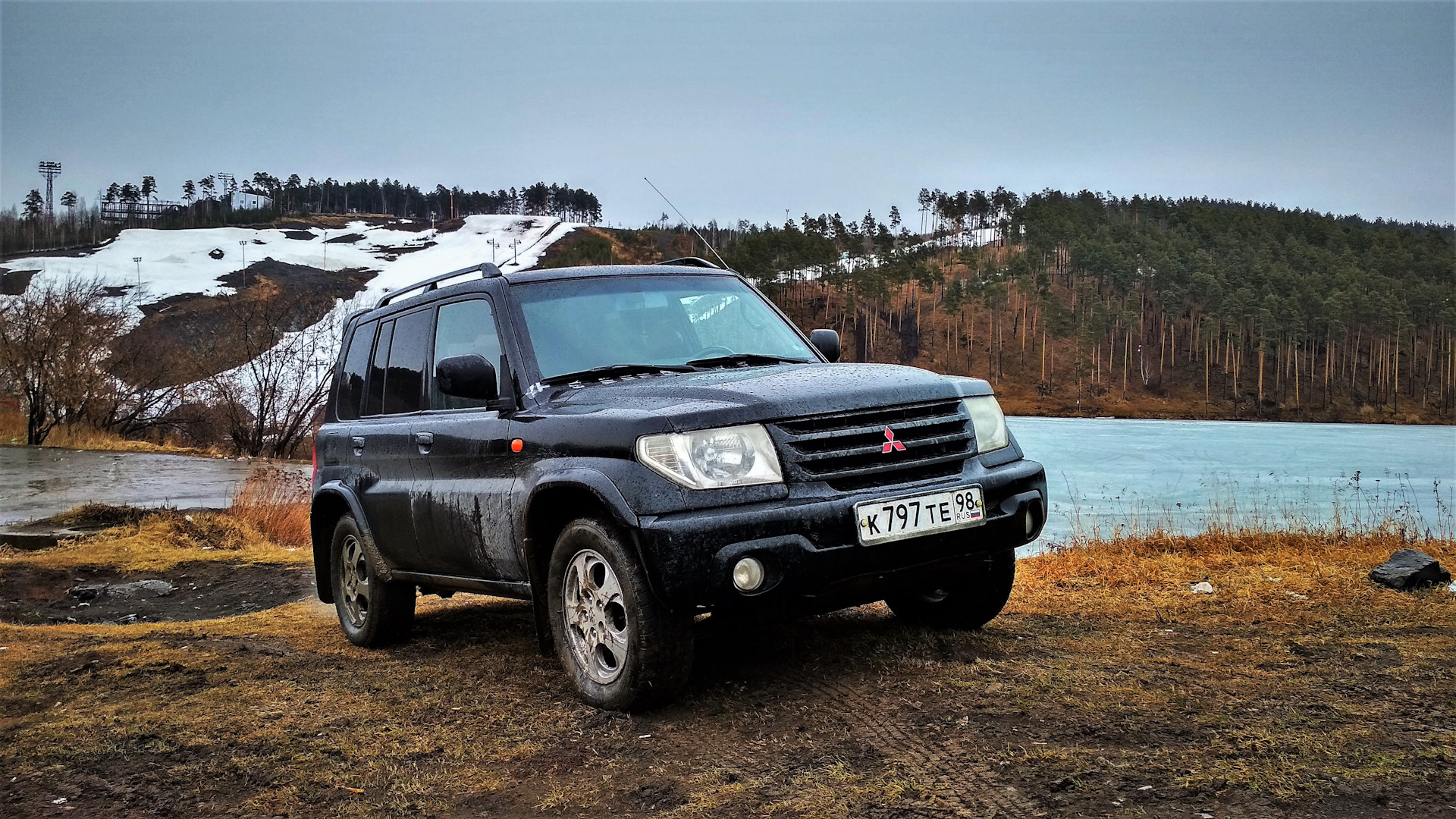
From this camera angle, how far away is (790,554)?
4.21m

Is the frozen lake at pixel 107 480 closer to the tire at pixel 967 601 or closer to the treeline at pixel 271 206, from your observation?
the tire at pixel 967 601

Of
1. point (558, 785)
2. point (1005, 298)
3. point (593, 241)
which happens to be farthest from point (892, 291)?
point (558, 785)

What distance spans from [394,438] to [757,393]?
2519 millimetres

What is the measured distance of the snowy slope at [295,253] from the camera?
117875 mm

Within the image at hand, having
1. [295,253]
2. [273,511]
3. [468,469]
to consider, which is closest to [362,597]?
[468,469]

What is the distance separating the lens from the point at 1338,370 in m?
107

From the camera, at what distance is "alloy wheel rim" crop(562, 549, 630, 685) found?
178 inches

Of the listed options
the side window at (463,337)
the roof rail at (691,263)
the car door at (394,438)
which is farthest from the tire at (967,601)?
the car door at (394,438)

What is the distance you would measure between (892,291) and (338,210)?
382 ft

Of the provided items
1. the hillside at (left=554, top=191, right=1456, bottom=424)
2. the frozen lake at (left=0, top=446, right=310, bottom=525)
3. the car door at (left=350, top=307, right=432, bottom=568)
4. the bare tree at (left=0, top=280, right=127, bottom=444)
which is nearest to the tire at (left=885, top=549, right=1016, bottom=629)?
the car door at (left=350, top=307, right=432, bottom=568)

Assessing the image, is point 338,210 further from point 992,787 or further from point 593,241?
point 992,787

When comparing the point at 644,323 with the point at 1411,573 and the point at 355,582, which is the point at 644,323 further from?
the point at 1411,573

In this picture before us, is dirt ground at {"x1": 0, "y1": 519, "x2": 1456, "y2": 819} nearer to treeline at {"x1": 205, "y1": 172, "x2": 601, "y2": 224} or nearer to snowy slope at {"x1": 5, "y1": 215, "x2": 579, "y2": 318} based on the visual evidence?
snowy slope at {"x1": 5, "y1": 215, "x2": 579, "y2": 318}

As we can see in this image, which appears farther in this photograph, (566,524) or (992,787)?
(566,524)
